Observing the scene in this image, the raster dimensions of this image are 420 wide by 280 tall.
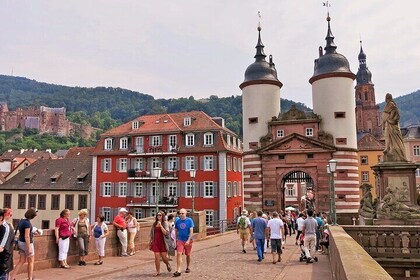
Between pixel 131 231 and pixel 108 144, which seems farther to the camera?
pixel 108 144

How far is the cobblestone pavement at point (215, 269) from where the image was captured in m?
11.5

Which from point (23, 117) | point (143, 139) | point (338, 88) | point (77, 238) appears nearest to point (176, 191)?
point (143, 139)

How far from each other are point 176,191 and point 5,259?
37097 millimetres

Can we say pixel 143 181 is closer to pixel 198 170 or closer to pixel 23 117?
pixel 198 170

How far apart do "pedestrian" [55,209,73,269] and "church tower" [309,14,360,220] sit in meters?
27.1

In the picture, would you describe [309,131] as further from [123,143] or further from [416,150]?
[416,150]

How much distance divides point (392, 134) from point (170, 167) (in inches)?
1156

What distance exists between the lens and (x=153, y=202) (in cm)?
4428

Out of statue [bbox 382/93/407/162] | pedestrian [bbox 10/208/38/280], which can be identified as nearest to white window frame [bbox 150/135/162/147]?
statue [bbox 382/93/407/162]

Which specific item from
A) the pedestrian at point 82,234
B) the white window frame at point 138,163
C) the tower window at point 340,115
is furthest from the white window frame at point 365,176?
the pedestrian at point 82,234

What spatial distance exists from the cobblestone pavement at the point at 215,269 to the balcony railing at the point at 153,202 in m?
26.9

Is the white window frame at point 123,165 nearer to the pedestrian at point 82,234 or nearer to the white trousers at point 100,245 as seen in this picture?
the white trousers at point 100,245

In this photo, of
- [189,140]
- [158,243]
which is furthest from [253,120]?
[158,243]

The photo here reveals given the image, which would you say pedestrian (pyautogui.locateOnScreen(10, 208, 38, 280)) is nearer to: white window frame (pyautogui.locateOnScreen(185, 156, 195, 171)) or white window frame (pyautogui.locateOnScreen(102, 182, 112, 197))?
white window frame (pyautogui.locateOnScreen(185, 156, 195, 171))
